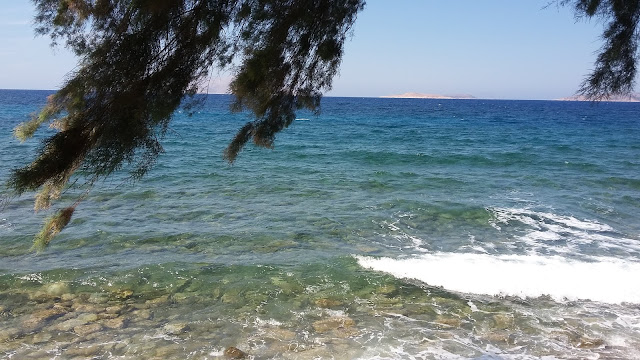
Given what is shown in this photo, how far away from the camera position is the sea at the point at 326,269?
748cm

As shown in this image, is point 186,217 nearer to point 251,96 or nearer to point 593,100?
point 251,96

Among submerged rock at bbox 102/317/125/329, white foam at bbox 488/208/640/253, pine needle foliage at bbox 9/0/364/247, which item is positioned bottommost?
submerged rock at bbox 102/317/125/329


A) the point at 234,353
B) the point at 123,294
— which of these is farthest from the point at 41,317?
the point at 234,353

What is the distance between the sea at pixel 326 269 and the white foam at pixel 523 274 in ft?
0.15

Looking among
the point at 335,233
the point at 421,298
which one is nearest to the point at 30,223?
the point at 335,233

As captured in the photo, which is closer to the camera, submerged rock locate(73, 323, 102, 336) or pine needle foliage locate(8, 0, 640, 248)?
pine needle foliage locate(8, 0, 640, 248)

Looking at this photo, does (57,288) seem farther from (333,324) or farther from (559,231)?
(559,231)

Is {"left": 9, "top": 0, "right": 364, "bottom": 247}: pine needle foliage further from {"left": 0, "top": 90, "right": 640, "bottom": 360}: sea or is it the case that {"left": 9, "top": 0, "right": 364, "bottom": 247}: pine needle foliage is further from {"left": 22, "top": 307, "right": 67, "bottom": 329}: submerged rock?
{"left": 22, "top": 307, "right": 67, "bottom": 329}: submerged rock

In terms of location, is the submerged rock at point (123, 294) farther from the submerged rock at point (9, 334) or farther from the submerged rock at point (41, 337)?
the submerged rock at point (9, 334)

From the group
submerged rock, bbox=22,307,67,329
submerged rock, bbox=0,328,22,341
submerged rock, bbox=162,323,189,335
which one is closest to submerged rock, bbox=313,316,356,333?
submerged rock, bbox=162,323,189,335

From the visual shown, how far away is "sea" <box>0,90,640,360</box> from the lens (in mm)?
7477

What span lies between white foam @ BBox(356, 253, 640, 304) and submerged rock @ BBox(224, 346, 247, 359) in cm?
420

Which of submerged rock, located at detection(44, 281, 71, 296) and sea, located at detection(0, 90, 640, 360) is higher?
sea, located at detection(0, 90, 640, 360)

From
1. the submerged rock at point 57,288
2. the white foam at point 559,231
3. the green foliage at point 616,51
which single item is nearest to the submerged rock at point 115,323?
the submerged rock at point 57,288
